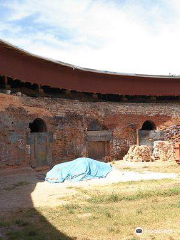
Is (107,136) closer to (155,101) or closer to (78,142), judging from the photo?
(78,142)

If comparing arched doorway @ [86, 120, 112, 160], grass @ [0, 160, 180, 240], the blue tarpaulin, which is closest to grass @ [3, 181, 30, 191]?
the blue tarpaulin

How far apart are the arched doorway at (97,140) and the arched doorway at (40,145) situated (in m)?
3.81

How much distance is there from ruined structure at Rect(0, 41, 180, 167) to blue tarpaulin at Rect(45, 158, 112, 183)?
312 cm

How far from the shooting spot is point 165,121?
82.2 feet

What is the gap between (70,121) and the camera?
818 inches

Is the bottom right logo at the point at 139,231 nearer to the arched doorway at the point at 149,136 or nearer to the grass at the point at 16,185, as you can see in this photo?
the grass at the point at 16,185

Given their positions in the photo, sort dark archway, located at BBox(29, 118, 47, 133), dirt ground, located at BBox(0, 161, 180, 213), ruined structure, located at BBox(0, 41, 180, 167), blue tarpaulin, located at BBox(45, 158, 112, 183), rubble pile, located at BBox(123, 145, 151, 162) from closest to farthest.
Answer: dirt ground, located at BBox(0, 161, 180, 213) → blue tarpaulin, located at BBox(45, 158, 112, 183) → ruined structure, located at BBox(0, 41, 180, 167) → dark archway, located at BBox(29, 118, 47, 133) → rubble pile, located at BBox(123, 145, 151, 162)

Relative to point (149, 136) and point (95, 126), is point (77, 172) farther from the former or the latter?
point (149, 136)

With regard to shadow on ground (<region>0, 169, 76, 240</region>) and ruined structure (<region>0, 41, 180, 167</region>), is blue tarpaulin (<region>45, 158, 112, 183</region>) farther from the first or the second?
ruined structure (<region>0, 41, 180, 167</region>)

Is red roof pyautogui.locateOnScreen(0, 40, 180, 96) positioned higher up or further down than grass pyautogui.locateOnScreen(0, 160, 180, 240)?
higher up

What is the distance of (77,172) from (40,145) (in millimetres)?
4773

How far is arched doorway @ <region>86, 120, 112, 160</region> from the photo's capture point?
22094 millimetres

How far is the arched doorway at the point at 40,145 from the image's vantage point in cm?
1777

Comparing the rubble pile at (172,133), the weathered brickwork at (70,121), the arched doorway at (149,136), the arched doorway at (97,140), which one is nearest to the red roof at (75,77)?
the weathered brickwork at (70,121)
